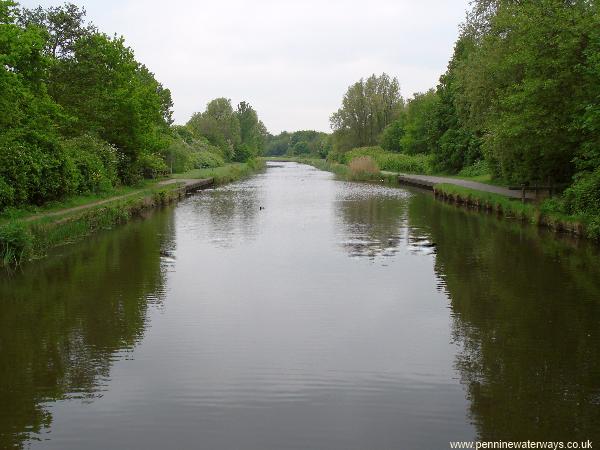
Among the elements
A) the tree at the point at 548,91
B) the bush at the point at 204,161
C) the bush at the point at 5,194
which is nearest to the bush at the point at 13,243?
the bush at the point at 5,194

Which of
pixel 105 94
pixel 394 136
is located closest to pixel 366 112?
pixel 394 136

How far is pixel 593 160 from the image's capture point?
18.1m

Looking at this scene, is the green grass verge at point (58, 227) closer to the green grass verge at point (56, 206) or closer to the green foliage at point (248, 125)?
the green grass verge at point (56, 206)

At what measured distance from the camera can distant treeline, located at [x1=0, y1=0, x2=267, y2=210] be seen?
18609 mm

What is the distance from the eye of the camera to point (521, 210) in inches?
922

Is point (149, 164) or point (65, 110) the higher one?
point (65, 110)

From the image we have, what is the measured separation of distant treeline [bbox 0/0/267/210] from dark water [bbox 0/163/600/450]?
442cm

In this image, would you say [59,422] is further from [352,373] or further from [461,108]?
[461,108]

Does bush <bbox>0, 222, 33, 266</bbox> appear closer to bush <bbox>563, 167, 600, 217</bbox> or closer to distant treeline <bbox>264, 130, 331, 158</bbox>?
bush <bbox>563, 167, 600, 217</bbox>

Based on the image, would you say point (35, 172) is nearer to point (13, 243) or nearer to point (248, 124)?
point (13, 243)

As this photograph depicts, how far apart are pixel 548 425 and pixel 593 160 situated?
45.4 ft

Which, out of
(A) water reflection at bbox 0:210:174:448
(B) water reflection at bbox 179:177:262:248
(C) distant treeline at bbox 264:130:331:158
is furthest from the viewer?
(C) distant treeline at bbox 264:130:331:158

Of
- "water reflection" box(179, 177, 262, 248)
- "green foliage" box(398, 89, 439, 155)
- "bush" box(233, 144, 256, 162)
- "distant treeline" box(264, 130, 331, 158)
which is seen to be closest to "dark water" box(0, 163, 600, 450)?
"water reflection" box(179, 177, 262, 248)

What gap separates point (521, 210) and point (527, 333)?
1483 cm
